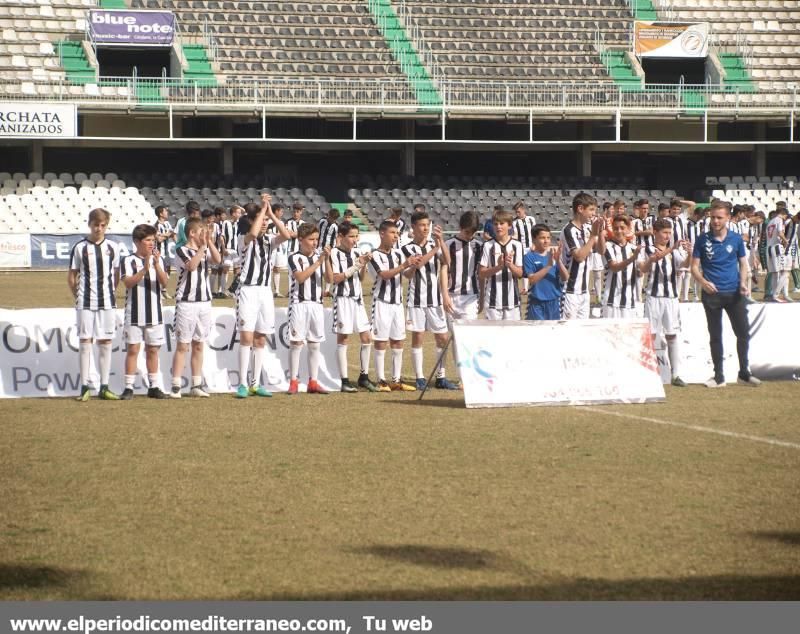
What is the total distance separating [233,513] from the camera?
27.8ft

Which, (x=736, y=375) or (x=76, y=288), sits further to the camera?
(x=736, y=375)

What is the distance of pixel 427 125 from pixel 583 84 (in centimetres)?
559

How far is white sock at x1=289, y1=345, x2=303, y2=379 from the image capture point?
14805 millimetres

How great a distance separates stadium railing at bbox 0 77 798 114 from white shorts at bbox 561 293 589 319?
2700cm

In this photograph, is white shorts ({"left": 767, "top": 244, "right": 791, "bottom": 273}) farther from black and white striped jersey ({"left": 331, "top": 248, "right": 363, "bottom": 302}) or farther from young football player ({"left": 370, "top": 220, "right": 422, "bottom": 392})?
black and white striped jersey ({"left": 331, "top": 248, "right": 363, "bottom": 302})

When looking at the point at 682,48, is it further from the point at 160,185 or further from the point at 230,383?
the point at 230,383

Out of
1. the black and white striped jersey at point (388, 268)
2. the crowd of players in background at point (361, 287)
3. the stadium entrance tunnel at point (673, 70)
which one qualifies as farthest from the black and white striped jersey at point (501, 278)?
the stadium entrance tunnel at point (673, 70)

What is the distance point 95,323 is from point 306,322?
→ 227 cm

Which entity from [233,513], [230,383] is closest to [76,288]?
[230,383]

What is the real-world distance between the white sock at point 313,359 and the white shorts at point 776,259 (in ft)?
44.9

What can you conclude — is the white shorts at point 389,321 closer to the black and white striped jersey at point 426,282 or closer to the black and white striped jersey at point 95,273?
the black and white striped jersey at point 426,282

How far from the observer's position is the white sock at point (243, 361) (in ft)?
48.2

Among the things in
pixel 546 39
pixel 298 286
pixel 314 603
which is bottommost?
pixel 314 603

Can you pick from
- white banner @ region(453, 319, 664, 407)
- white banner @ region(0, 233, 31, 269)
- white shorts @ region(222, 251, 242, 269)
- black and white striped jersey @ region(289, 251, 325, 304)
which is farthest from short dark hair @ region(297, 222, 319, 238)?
white banner @ region(0, 233, 31, 269)
